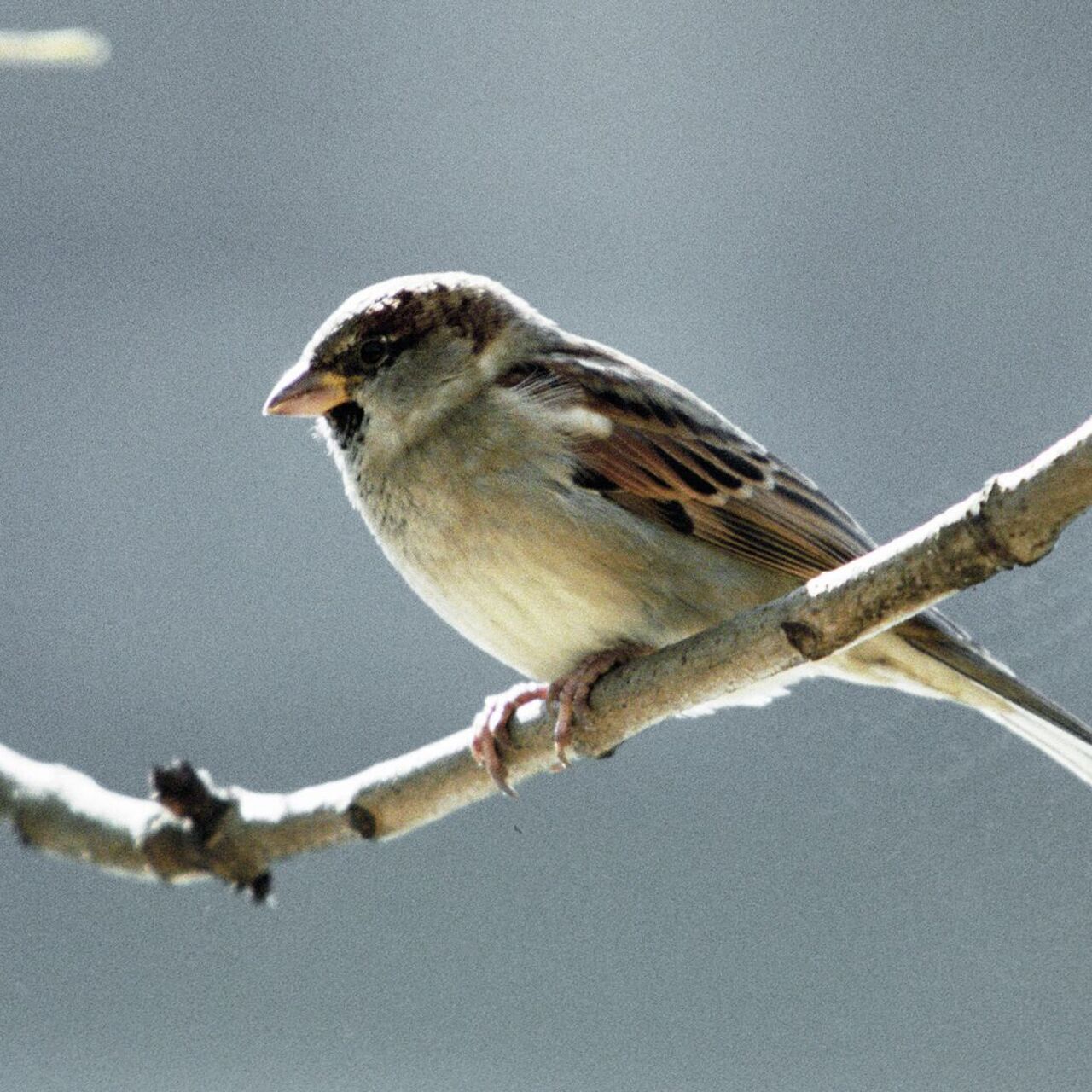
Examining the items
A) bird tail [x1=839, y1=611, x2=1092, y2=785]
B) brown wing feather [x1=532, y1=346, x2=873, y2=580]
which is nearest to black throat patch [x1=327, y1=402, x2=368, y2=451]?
brown wing feather [x1=532, y1=346, x2=873, y2=580]

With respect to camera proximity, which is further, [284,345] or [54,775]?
[284,345]

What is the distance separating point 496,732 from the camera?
66.4 inches

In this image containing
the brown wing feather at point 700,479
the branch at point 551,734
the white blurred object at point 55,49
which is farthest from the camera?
the brown wing feather at point 700,479

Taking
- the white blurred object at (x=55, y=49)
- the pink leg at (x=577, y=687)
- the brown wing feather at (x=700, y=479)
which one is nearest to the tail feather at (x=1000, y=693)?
the brown wing feather at (x=700, y=479)

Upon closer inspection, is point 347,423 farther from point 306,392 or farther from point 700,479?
point 700,479

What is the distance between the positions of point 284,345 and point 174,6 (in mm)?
630

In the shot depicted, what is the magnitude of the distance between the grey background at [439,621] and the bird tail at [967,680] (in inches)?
1.1

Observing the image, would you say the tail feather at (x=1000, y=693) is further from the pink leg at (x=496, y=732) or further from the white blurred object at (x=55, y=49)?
the white blurred object at (x=55, y=49)

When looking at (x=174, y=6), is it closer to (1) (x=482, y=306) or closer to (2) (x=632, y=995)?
(1) (x=482, y=306)

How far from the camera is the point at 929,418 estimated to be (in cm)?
180

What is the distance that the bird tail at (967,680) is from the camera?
179 centimetres

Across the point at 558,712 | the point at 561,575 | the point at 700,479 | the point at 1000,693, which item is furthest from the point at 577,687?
the point at 1000,693

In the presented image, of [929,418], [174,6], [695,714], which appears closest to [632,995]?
[695,714]

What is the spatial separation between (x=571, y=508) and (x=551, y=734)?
300mm
